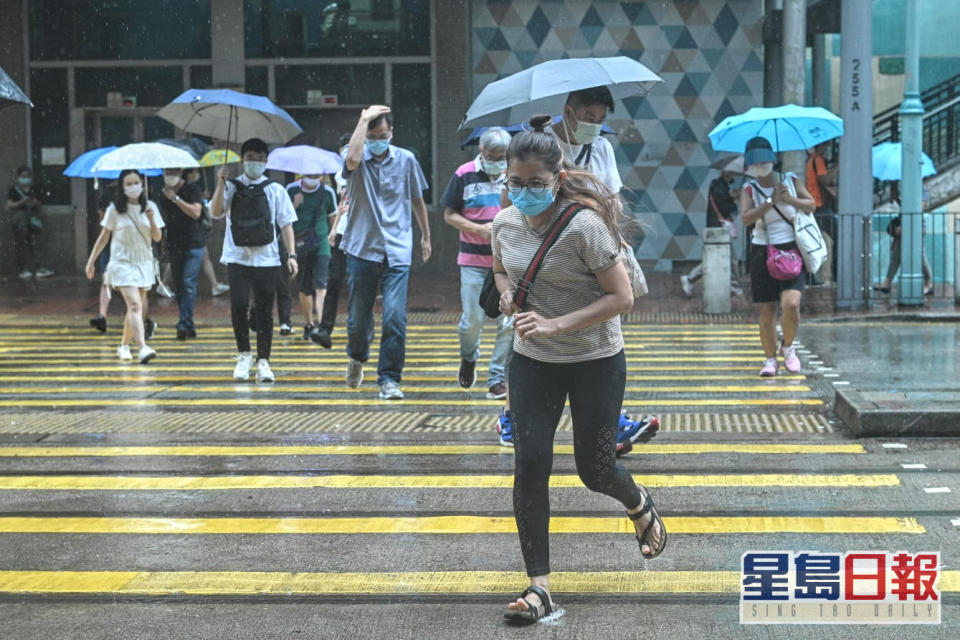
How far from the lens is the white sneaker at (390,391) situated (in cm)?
952

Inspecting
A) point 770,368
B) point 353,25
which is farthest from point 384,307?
point 353,25

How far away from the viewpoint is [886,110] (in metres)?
20.7

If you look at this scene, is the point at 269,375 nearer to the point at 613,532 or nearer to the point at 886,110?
the point at 613,532

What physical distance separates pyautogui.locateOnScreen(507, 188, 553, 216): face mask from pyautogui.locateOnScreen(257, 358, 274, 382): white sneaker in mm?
6138

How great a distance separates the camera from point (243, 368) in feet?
35.0

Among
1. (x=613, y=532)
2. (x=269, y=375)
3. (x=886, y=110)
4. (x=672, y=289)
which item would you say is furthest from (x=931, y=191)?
(x=613, y=532)

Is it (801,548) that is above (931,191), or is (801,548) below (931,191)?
below

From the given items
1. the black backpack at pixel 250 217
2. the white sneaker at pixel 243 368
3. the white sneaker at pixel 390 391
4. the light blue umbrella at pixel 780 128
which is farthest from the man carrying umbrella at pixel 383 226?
the light blue umbrella at pixel 780 128

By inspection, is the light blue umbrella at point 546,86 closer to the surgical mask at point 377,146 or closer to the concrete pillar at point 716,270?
the surgical mask at point 377,146

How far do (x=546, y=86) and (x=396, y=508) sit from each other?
219 cm

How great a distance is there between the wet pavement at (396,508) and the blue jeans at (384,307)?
1.17ft

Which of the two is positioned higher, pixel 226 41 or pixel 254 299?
pixel 226 41

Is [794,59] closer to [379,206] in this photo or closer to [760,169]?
[760,169]

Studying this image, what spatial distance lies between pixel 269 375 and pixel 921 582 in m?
6.61
